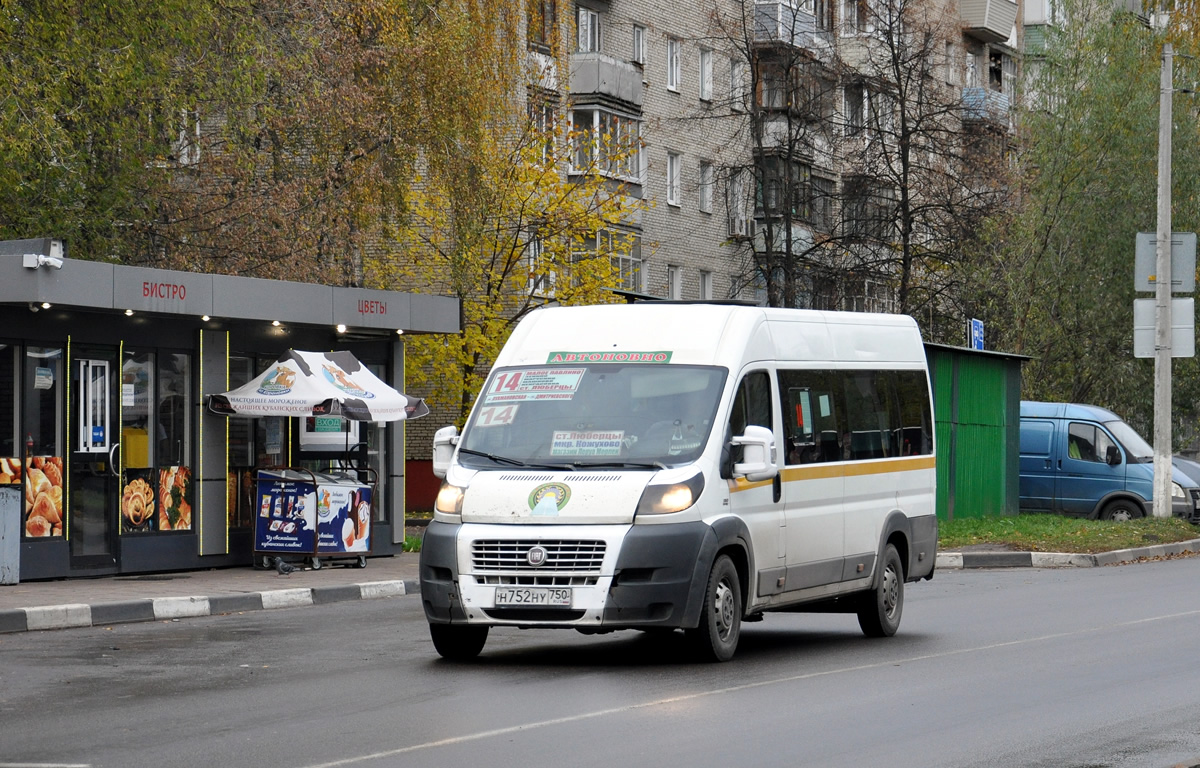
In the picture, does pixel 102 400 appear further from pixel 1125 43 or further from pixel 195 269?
pixel 1125 43

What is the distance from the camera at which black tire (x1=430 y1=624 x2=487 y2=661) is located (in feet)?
39.2

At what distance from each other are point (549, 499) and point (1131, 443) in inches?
860

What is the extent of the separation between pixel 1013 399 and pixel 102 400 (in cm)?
1751

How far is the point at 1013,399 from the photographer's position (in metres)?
31.7

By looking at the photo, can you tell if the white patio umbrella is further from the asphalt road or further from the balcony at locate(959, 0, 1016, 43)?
the balcony at locate(959, 0, 1016, 43)

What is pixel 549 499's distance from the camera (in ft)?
37.2

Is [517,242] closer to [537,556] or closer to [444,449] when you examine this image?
[444,449]

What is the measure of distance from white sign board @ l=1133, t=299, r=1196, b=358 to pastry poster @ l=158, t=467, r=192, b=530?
1633cm

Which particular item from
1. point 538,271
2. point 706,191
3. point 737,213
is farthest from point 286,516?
point 706,191

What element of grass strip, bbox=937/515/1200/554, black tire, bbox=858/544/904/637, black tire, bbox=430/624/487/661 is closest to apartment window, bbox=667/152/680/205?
grass strip, bbox=937/515/1200/554

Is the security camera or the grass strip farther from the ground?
the security camera

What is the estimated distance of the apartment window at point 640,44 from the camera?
50156mm

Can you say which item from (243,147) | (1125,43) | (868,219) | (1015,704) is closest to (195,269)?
(243,147)

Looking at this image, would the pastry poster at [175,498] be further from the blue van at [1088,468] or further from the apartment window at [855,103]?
the apartment window at [855,103]
